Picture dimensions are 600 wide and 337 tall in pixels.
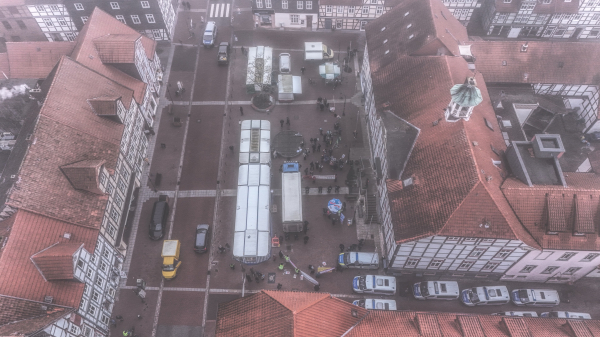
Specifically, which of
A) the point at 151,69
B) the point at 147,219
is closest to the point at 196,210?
the point at 147,219

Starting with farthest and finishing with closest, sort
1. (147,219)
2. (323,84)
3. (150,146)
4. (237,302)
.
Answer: (323,84), (150,146), (147,219), (237,302)

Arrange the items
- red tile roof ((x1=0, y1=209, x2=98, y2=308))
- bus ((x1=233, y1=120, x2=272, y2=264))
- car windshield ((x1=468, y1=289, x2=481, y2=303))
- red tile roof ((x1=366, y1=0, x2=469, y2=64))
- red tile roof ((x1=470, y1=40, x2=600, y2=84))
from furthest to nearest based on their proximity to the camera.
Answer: red tile roof ((x1=470, y1=40, x2=600, y2=84)) < red tile roof ((x1=366, y1=0, x2=469, y2=64)) < bus ((x1=233, y1=120, x2=272, y2=264)) < car windshield ((x1=468, y1=289, x2=481, y2=303)) < red tile roof ((x1=0, y1=209, x2=98, y2=308))

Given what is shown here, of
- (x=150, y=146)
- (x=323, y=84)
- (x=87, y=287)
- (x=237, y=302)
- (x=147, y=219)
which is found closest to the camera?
(x=237, y=302)

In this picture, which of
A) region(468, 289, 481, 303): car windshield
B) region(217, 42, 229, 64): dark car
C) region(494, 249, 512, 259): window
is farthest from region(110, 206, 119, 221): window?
region(494, 249, 512, 259): window

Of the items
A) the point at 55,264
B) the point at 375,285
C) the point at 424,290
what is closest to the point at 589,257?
the point at 424,290

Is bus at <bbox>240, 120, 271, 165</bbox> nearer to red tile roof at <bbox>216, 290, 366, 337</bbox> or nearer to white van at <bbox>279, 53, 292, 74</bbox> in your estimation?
white van at <bbox>279, 53, 292, 74</bbox>

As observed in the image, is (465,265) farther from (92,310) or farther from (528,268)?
(92,310)

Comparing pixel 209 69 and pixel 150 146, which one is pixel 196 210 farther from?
pixel 209 69
